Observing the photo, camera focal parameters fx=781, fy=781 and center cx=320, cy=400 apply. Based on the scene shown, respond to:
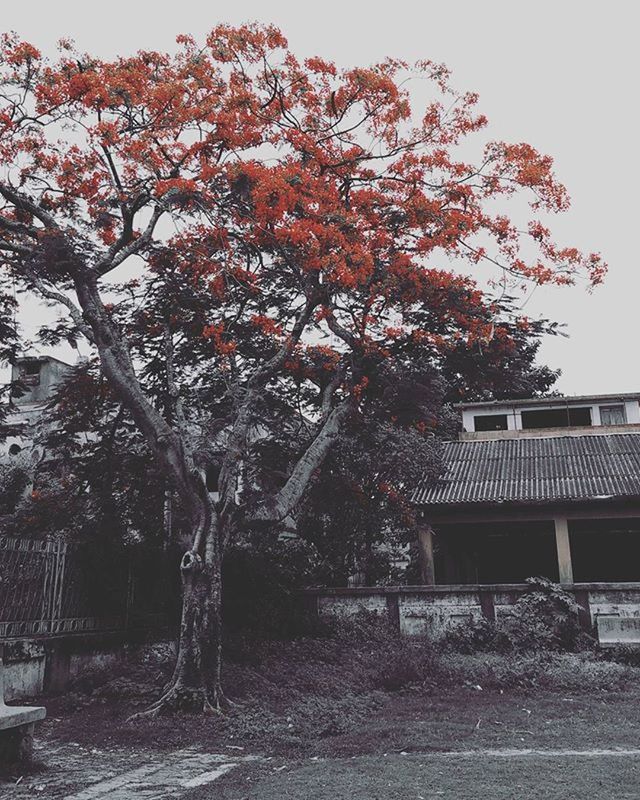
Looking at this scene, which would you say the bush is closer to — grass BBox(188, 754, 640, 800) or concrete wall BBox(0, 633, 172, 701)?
concrete wall BBox(0, 633, 172, 701)

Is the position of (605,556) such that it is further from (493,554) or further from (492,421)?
(492,421)

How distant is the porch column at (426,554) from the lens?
50.1ft

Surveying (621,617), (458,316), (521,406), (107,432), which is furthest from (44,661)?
(521,406)

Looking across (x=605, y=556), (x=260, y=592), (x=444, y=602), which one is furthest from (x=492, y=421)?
(x=260, y=592)

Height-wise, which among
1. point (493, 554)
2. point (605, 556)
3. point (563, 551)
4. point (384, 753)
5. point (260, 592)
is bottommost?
point (384, 753)

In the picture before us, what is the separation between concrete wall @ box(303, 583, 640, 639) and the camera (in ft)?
38.9

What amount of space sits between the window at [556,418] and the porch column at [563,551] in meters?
6.68

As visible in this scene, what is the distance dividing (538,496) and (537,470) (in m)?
1.66

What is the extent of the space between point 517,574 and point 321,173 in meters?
11.3

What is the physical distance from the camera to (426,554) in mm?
15492

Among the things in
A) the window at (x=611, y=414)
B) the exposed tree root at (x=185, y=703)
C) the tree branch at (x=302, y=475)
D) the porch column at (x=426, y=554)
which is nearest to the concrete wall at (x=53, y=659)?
the exposed tree root at (x=185, y=703)

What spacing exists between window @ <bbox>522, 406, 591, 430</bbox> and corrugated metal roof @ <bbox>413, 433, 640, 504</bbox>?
2.47m

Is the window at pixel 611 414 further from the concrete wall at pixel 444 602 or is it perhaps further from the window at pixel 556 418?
the concrete wall at pixel 444 602

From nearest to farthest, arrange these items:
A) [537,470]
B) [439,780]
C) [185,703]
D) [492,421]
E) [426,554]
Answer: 1. [439,780]
2. [185,703]
3. [426,554]
4. [537,470]
5. [492,421]
